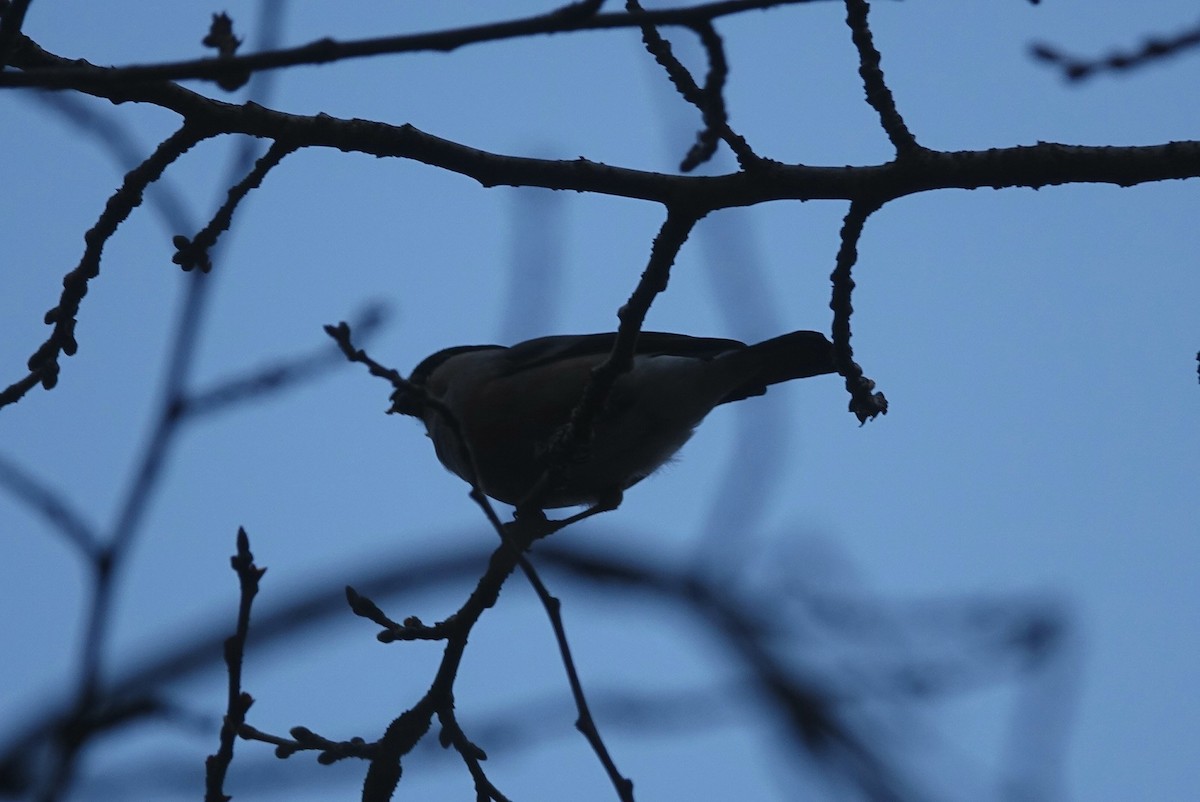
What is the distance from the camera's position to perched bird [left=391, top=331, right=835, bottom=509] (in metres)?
4.56

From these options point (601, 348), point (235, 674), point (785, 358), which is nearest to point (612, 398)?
point (601, 348)

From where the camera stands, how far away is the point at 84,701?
154 centimetres

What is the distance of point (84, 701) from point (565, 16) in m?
1.25

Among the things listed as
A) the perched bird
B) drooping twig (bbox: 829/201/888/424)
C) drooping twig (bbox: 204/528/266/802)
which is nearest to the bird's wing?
the perched bird

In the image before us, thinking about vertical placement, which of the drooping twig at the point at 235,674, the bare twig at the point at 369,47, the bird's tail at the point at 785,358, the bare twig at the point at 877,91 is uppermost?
the bird's tail at the point at 785,358

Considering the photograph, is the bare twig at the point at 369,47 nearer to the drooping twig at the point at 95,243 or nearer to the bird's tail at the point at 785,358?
the drooping twig at the point at 95,243

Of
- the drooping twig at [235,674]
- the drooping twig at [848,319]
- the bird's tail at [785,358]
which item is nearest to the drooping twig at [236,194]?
the drooping twig at [235,674]

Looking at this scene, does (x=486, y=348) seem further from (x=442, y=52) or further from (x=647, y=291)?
(x=442, y=52)

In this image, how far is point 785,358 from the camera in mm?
4758

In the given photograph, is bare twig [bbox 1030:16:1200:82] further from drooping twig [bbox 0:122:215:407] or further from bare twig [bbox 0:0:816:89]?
drooping twig [bbox 0:122:215:407]

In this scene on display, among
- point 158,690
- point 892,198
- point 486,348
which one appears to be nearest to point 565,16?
point 158,690

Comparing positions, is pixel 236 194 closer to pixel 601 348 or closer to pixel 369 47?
pixel 369 47

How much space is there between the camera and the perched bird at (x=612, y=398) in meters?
4.56

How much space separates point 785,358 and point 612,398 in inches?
30.6
